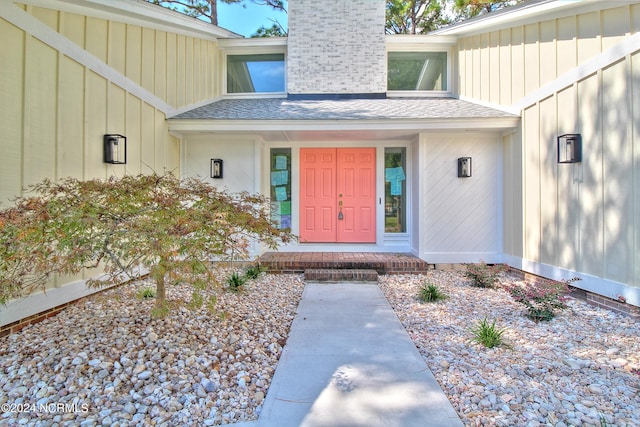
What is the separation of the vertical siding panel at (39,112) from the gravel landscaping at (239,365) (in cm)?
156

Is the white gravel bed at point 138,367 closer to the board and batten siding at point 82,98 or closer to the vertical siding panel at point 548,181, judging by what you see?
the board and batten siding at point 82,98

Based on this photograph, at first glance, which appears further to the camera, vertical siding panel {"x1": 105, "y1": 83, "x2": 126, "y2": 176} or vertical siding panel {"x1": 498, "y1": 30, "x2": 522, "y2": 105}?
vertical siding panel {"x1": 498, "y1": 30, "x2": 522, "y2": 105}

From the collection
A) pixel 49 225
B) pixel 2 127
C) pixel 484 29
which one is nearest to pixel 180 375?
pixel 49 225

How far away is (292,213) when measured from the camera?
6633mm

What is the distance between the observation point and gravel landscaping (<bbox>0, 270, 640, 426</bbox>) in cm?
197

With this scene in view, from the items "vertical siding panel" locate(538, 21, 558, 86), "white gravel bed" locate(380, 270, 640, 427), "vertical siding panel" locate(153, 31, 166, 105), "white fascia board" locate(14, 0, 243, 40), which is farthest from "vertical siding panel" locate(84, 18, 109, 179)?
"vertical siding panel" locate(538, 21, 558, 86)

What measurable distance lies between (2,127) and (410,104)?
19.6 feet

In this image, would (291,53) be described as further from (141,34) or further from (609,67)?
(609,67)

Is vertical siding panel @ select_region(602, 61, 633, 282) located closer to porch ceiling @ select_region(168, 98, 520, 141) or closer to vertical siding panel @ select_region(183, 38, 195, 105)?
porch ceiling @ select_region(168, 98, 520, 141)

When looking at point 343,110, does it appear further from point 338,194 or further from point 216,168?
point 216,168

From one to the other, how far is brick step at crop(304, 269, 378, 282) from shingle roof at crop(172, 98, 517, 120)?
101 inches

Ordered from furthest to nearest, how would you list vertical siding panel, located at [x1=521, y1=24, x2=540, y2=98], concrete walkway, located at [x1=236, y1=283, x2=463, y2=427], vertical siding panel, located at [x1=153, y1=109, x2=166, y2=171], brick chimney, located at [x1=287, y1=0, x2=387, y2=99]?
1. brick chimney, located at [x1=287, y1=0, x2=387, y2=99]
2. vertical siding panel, located at [x1=153, y1=109, x2=166, y2=171]
3. vertical siding panel, located at [x1=521, y1=24, x2=540, y2=98]
4. concrete walkway, located at [x1=236, y1=283, x2=463, y2=427]

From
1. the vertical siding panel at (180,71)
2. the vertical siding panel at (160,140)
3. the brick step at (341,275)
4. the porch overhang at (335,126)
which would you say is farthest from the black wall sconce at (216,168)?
the brick step at (341,275)

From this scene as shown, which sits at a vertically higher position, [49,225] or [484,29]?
[484,29]
